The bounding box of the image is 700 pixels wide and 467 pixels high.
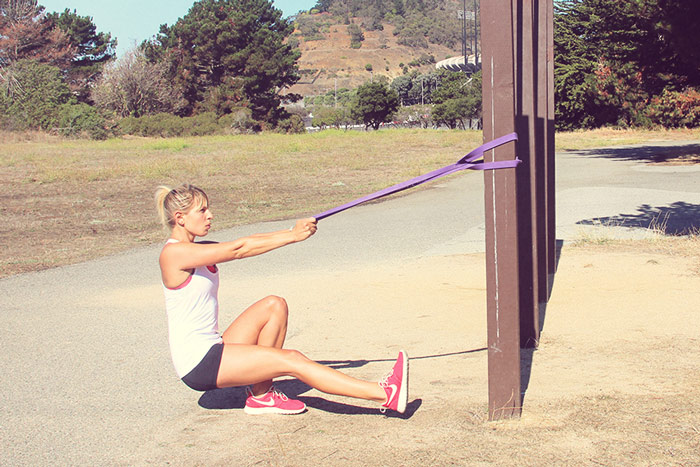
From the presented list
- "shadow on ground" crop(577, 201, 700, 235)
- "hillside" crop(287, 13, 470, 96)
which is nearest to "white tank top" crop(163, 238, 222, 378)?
"shadow on ground" crop(577, 201, 700, 235)

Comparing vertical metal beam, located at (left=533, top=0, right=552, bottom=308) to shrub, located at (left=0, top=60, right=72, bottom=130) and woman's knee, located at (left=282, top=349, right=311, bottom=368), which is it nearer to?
woman's knee, located at (left=282, top=349, right=311, bottom=368)

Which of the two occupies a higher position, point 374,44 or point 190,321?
point 374,44

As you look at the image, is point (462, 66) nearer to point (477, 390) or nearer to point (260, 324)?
point (477, 390)

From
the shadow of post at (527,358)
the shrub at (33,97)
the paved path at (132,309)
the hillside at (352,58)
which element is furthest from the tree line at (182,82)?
the hillside at (352,58)

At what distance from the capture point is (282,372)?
11.9ft

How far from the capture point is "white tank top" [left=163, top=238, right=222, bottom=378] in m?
3.59

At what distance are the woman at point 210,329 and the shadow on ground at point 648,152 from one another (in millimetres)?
19782

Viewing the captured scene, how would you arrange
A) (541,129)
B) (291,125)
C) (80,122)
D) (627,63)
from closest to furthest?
(541,129), (627,63), (80,122), (291,125)

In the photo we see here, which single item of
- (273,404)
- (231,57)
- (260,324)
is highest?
(231,57)

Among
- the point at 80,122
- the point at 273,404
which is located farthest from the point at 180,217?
the point at 80,122

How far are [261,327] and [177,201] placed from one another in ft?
2.74

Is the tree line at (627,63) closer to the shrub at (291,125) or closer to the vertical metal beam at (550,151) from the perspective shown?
the vertical metal beam at (550,151)

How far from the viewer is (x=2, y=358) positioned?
5418 millimetres

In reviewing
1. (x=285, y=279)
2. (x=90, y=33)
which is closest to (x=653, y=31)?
(x=285, y=279)
